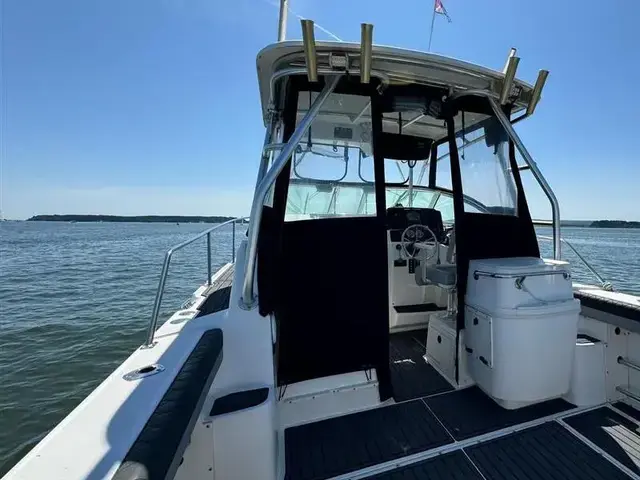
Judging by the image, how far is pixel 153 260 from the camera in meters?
13.1

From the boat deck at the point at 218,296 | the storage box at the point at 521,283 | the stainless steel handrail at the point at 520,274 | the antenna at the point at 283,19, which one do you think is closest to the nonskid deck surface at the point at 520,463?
the storage box at the point at 521,283

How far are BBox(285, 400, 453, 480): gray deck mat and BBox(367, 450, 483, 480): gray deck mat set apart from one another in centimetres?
9

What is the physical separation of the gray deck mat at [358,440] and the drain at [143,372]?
854 mm

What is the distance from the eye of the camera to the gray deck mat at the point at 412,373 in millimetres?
2312

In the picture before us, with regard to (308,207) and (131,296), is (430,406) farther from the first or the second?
(131,296)

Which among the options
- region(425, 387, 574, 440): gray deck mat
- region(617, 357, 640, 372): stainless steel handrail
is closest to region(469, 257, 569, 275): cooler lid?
region(617, 357, 640, 372): stainless steel handrail

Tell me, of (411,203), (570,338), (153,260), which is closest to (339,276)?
(570,338)

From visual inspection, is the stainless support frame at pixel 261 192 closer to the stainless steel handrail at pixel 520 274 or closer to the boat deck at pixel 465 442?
the boat deck at pixel 465 442

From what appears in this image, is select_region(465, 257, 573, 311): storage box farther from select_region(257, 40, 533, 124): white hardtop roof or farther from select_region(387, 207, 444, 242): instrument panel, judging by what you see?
select_region(387, 207, 444, 242): instrument panel

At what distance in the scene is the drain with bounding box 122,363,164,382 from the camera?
134cm

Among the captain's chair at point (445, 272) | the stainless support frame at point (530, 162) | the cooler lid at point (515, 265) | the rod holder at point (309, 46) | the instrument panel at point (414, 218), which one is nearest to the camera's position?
the rod holder at point (309, 46)

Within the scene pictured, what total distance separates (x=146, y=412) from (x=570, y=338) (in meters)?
2.37

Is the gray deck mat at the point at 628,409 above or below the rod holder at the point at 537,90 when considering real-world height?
below

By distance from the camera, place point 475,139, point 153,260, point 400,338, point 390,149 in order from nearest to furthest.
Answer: point 475,139 → point 400,338 → point 390,149 → point 153,260
